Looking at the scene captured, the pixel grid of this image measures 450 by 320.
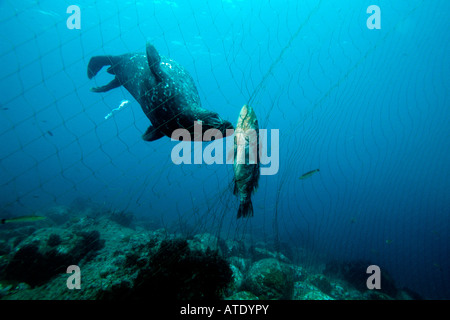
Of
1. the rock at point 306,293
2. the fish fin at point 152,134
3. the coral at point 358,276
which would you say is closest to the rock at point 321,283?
the rock at point 306,293

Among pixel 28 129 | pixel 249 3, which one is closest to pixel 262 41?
pixel 249 3

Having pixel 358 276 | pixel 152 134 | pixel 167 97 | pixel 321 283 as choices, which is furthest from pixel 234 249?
pixel 167 97

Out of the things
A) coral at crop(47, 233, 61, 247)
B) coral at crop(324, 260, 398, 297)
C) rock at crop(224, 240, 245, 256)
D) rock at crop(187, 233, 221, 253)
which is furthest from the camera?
rock at crop(224, 240, 245, 256)

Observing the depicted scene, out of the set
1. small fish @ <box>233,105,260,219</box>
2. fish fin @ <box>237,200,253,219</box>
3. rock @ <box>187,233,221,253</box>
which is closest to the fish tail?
fish fin @ <box>237,200,253,219</box>

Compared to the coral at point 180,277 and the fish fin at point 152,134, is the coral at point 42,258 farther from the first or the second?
the fish fin at point 152,134

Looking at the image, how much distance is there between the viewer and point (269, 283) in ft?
20.1

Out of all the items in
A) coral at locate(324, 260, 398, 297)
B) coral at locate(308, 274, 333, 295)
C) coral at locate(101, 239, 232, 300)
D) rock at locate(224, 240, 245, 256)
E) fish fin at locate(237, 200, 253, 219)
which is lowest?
coral at locate(324, 260, 398, 297)

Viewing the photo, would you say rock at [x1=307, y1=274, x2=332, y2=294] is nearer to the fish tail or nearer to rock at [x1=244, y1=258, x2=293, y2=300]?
rock at [x1=244, y1=258, x2=293, y2=300]

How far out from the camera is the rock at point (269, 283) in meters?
5.97

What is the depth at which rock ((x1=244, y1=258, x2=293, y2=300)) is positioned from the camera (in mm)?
5973

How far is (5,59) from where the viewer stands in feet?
159

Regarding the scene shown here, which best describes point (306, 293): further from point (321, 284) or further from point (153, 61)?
point (153, 61)

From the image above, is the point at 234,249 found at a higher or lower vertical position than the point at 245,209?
lower

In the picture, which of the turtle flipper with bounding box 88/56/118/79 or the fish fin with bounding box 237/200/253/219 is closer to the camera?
the fish fin with bounding box 237/200/253/219
